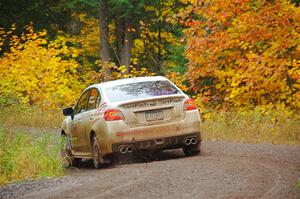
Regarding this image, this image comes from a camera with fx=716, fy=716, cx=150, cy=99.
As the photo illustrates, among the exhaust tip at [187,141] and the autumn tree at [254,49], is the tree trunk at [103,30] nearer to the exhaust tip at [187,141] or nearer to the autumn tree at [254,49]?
the autumn tree at [254,49]

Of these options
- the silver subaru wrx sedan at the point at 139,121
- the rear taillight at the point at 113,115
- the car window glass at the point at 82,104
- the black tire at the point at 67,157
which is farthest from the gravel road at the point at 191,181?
the black tire at the point at 67,157

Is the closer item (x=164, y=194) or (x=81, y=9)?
(x=164, y=194)

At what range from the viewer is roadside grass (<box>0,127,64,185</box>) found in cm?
1166

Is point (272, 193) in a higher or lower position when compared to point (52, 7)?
lower

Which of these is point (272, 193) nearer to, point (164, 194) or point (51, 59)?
point (164, 194)

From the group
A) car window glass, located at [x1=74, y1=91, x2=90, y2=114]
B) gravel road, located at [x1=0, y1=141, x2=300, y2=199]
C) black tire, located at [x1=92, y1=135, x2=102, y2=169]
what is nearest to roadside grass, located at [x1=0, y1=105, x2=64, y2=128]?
car window glass, located at [x1=74, y1=91, x2=90, y2=114]

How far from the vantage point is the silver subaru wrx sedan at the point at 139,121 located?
12539 mm

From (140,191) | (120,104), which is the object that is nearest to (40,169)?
(120,104)

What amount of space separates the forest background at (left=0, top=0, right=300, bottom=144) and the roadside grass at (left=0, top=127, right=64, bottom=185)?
5.55m

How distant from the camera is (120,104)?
12633 mm

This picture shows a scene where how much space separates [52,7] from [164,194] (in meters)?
30.2

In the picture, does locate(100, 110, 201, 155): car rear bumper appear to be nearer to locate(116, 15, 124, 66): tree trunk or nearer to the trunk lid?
the trunk lid

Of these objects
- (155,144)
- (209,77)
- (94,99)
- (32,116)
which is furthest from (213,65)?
(155,144)

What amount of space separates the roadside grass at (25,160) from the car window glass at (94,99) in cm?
131
